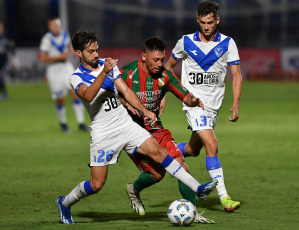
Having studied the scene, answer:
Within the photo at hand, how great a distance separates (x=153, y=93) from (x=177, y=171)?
99cm

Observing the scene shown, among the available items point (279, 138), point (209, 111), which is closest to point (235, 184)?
point (209, 111)

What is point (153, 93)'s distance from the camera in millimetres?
7668

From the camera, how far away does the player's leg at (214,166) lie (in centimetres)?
774

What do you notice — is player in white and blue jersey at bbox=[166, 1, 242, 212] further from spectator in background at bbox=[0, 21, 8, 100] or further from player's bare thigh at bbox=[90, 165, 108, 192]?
spectator in background at bbox=[0, 21, 8, 100]

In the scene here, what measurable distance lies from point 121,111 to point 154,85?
57cm

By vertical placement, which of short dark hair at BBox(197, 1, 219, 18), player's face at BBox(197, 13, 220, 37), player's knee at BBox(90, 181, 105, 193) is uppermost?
short dark hair at BBox(197, 1, 219, 18)

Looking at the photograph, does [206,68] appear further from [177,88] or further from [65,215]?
[65,215]

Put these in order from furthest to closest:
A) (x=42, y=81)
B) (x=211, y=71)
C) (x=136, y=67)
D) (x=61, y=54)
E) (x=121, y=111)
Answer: (x=42, y=81) < (x=61, y=54) < (x=211, y=71) < (x=136, y=67) < (x=121, y=111)

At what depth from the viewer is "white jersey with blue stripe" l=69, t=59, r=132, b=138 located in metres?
7.15

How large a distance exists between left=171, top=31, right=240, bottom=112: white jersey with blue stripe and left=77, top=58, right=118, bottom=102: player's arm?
175cm

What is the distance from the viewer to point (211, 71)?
27.3ft

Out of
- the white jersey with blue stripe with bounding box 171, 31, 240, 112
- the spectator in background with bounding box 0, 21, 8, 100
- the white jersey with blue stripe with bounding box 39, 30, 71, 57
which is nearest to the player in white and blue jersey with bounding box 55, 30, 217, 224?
the white jersey with blue stripe with bounding box 171, 31, 240, 112

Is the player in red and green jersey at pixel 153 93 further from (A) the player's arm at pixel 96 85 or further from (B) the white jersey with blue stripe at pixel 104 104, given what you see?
(A) the player's arm at pixel 96 85

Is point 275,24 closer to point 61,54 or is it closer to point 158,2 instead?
point 158,2
